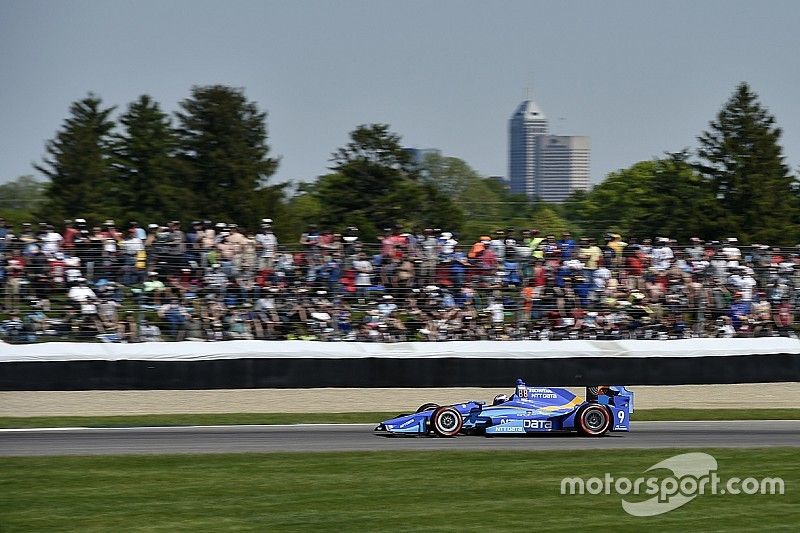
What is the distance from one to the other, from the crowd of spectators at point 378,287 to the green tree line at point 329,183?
11.6 meters

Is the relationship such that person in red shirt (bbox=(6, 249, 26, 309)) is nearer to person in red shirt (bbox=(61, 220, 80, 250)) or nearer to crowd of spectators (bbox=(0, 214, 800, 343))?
crowd of spectators (bbox=(0, 214, 800, 343))

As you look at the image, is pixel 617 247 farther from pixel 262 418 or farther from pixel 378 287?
pixel 262 418

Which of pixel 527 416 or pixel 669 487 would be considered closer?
pixel 669 487

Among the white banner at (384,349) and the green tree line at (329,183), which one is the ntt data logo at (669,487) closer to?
the white banner at (384,349)

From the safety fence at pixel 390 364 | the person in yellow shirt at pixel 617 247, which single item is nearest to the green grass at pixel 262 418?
the safety fence at pixel 390 364

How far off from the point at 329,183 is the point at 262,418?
24.1 m

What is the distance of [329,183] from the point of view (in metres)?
38.3

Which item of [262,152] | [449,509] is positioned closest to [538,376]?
[449,509]

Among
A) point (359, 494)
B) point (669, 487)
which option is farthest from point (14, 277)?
point (669, 487)

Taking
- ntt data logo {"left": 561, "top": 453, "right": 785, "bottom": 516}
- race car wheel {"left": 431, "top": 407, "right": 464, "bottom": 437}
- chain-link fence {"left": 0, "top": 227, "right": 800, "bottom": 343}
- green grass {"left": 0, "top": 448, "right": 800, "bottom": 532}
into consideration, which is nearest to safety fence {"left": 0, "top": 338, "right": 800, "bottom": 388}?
chain-link fence {"left": 0, "top": 227, "right": 800, "bottom": 343}

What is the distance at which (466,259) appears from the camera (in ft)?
63.7

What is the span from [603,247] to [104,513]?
1330cm

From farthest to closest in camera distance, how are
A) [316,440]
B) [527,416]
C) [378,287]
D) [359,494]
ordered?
[378,287] < [316,440] < [527,416] < [359,494]

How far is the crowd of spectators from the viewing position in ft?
57.3
